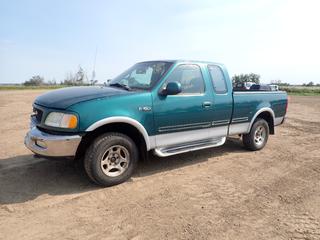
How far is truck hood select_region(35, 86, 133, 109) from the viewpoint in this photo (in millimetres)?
4469

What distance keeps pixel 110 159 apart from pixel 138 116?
31.0 inches

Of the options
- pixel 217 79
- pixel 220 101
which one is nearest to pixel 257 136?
pixel 220 101

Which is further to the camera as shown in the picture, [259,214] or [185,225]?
[259,214]

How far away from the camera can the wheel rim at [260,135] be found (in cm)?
730

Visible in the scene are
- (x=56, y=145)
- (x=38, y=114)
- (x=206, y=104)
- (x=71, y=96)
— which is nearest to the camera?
(x=56, y=145)

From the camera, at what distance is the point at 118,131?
491 centimetres

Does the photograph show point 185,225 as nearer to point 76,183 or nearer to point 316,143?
point 76,183

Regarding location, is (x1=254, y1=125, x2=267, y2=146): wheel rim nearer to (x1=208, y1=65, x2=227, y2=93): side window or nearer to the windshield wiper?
(x1=208, y1=65, x2=227, y2=93): side window

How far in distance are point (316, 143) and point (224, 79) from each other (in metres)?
3.73

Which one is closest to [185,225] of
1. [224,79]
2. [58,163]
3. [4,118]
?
[58,163]

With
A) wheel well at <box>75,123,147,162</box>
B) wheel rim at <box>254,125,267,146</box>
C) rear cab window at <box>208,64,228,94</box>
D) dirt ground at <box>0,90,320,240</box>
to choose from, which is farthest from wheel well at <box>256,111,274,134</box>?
wheel well at <box>75,123,147,162</box>

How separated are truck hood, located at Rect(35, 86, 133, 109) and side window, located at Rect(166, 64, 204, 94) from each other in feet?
3.32

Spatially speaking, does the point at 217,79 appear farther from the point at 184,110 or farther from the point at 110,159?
the point at 110,159

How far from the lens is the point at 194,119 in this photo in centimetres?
562
